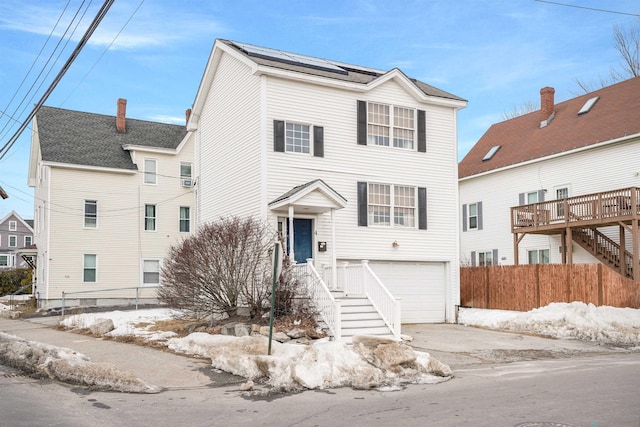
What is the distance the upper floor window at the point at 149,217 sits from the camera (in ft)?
104

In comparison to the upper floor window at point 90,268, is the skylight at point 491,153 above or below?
above

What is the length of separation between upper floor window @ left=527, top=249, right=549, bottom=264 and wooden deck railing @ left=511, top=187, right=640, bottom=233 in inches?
88.5

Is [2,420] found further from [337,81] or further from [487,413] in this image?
[337,81]

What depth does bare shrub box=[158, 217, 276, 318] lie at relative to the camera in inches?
601

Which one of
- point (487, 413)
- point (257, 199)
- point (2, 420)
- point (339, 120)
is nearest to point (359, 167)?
point (339, 120)

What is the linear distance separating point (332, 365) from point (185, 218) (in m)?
23.4

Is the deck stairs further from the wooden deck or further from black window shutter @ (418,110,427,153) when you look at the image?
black window shutter @ (418,110,427,153)

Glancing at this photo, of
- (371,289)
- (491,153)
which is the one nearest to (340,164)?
(371,289)

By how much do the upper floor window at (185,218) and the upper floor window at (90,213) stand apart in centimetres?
433

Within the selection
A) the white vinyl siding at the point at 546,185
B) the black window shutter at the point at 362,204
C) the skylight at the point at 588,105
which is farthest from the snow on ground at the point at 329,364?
the skylight at the point at 588,105

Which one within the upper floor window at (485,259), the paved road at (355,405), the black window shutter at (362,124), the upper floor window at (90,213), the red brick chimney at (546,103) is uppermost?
the red brick chimney at (546,103)

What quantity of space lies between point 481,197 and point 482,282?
30.2ft

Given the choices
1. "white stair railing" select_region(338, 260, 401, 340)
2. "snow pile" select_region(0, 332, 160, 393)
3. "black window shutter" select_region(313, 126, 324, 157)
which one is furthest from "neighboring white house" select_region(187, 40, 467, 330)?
"snow pile" select_region(0, 332, 160, 393)

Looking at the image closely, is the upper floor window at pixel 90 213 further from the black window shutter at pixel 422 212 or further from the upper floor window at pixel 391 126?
the black window shutter at pixel 422 212
